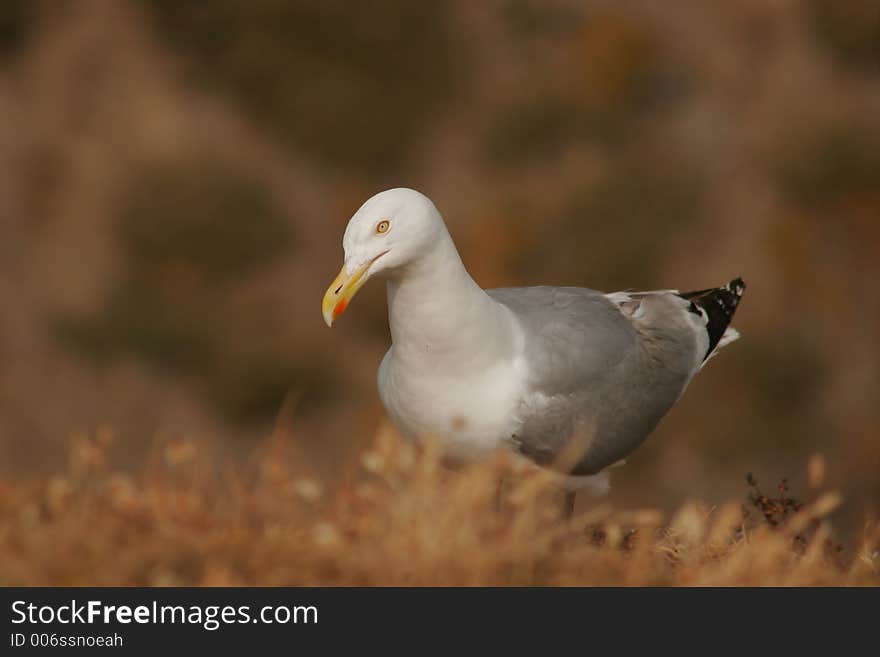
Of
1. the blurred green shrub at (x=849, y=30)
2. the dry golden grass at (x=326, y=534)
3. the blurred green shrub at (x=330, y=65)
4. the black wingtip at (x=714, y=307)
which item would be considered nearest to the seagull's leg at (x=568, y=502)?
the dry golden grass at (x=326, y=534)

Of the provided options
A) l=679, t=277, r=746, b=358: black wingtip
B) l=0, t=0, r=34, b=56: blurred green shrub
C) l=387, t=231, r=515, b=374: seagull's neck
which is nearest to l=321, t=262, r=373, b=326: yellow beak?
l=387, t=231, r=515, b=374: seagull's neck

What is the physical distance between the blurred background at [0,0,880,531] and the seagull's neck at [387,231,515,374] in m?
10.1

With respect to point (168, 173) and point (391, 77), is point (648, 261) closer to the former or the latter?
point (391, 77)

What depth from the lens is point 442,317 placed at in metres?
5.58

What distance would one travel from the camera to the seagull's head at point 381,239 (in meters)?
5.36

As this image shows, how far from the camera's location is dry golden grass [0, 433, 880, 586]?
4.23 metres

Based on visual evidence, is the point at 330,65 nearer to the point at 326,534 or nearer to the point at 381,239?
the point at 381,239

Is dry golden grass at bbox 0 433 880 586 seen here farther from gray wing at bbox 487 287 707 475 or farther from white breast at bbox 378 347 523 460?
gray wing at bbox 487 287 707 475

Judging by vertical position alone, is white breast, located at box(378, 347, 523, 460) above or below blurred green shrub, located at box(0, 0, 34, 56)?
below

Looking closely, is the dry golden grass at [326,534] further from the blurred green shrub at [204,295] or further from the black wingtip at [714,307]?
the blurred green shrub at [204,295]

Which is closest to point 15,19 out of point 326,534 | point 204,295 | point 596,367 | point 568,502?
point 204,295

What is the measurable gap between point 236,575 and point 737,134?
14.7 m

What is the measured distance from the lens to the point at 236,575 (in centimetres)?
425

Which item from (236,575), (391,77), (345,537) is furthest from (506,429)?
(391,77)
